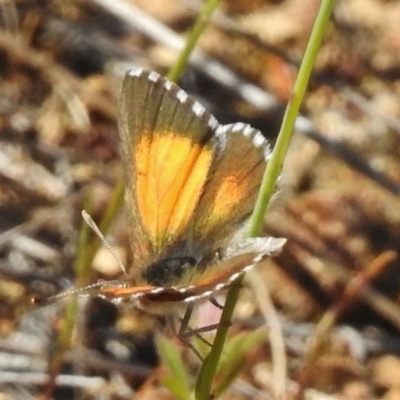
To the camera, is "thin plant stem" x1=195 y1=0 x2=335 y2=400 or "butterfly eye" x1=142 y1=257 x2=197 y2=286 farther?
"butterfly eye" x1=142 y1=257 x2=197 y2=286

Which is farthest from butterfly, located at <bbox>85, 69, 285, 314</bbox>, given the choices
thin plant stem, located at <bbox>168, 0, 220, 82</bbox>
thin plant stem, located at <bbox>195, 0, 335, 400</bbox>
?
thin plant stem, located at <bbox>195, 0, 335, 400</bbox>

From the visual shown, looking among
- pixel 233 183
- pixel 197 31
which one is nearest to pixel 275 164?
pixel 233 183

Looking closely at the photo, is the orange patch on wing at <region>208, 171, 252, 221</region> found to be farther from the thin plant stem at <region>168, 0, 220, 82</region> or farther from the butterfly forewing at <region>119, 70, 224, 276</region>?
the thin plant stem at <region>168, 0, 220, 82</region>

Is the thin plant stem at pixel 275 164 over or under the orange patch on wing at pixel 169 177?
under

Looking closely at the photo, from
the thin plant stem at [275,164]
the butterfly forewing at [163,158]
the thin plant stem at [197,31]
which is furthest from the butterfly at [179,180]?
the thin plant stem at [275,164]

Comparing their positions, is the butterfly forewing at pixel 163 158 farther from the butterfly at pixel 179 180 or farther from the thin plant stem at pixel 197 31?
the thin plant stem at pixel 197 31

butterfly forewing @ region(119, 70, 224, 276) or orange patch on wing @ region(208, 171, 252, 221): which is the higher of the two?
butterfly forewing @ region(119, 70, 224, 276)

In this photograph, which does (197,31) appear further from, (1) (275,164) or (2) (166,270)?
(1) (275,164)
